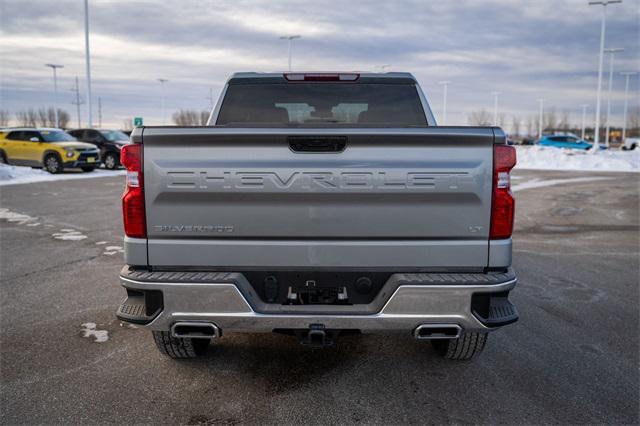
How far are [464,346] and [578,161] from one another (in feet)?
Result: 108

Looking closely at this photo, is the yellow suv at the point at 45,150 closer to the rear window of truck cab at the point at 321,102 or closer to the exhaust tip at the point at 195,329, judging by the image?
the rear window of truck cab at the point at 321,102

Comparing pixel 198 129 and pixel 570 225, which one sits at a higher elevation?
pixel 198 129

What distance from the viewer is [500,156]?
2.91m

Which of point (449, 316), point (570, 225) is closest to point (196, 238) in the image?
point (449, 316)

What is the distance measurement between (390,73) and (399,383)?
8.37ft

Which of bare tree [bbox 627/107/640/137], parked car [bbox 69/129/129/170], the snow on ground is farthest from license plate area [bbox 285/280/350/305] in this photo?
bare tree [bbox 627/107/640/137]

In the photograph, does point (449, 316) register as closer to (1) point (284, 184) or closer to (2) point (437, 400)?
(2) point (437, 400)

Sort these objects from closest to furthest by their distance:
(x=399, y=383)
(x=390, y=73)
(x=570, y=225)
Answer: (x=399, y=383), (x=390, y=73), (x=570, y=225)

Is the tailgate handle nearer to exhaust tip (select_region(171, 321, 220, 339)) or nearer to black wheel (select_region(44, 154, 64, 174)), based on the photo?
exhaust tip (select_region(171, 321, 220, 339))

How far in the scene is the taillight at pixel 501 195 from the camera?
2.91 metres

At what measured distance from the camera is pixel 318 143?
115 inches

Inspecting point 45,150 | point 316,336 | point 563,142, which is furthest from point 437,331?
point 563,142

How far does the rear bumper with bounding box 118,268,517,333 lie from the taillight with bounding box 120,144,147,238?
0.84 ft

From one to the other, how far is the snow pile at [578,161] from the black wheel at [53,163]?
83.2 ft
